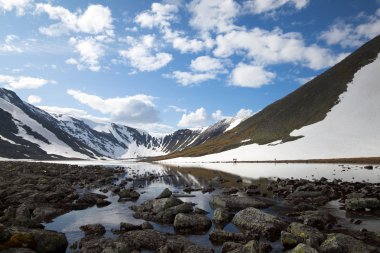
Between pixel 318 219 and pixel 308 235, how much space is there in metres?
5.02

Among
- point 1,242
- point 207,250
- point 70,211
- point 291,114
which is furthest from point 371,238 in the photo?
point 291,114

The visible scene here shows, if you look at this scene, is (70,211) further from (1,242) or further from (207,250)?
(207,250)

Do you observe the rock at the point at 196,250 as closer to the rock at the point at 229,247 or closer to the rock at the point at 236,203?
the rock at the point at 229,247

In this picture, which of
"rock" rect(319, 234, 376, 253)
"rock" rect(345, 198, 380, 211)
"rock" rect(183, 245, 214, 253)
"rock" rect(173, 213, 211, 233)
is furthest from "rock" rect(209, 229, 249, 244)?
"rock" rect(345, 198, 380, 211)

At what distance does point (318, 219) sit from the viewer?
21.3m

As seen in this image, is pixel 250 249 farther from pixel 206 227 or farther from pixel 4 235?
pixel 4 235

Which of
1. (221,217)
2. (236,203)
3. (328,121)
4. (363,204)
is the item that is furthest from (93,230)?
(328,121)

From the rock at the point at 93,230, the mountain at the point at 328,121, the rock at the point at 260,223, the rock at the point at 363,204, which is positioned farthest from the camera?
the mountain at the point at 328,121

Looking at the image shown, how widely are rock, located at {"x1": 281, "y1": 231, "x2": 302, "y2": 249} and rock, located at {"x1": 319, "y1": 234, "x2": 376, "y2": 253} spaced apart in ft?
5.45

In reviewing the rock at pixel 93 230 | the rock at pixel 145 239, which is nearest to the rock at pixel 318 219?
the rock at pixel 145 239

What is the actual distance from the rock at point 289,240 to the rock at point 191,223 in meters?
5.99

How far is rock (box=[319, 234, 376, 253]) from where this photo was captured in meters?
15.0

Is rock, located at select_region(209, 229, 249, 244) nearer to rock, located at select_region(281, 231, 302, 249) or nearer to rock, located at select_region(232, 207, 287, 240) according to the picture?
rock, located at select_region(232, 207, 287, 240)

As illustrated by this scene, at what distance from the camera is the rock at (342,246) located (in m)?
15.0
